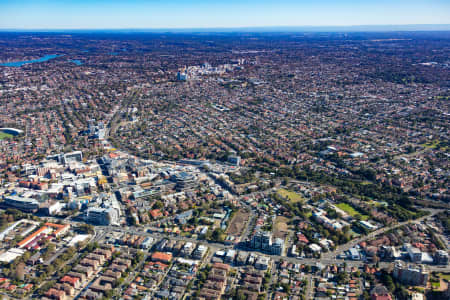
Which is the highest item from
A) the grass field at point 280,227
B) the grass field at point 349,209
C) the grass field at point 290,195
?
the grass field at point 290,195

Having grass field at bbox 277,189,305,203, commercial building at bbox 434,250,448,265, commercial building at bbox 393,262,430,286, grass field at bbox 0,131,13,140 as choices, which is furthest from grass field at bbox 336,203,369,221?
grass field at bbox 0,131,13,140

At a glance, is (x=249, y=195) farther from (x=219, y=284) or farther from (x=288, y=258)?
(x=219, y=284)

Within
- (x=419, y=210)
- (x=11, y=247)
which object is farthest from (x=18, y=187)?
(x=419, y=210)

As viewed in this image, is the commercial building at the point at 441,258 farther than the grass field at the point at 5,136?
No

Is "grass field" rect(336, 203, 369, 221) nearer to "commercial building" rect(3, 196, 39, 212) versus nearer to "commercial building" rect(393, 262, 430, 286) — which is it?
"commercial building" rect(393, 262, 430, 286)

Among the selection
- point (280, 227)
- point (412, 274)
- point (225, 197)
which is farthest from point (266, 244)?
point (412, 274)

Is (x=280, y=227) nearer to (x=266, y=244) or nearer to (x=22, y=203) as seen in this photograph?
(x=266, y=244)

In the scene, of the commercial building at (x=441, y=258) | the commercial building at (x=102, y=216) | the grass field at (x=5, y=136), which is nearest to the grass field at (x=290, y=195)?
the commercial building at (x=441, y=258)

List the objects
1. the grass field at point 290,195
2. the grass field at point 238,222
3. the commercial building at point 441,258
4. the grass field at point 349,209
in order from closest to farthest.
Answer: the commercial building at point 441,258 < the grass field at point 238,222 < the grass field at point 349,209 < the grass field at point 290,195

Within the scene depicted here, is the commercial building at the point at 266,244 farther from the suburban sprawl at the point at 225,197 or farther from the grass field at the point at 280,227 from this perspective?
the grass field at the point at 280,227
